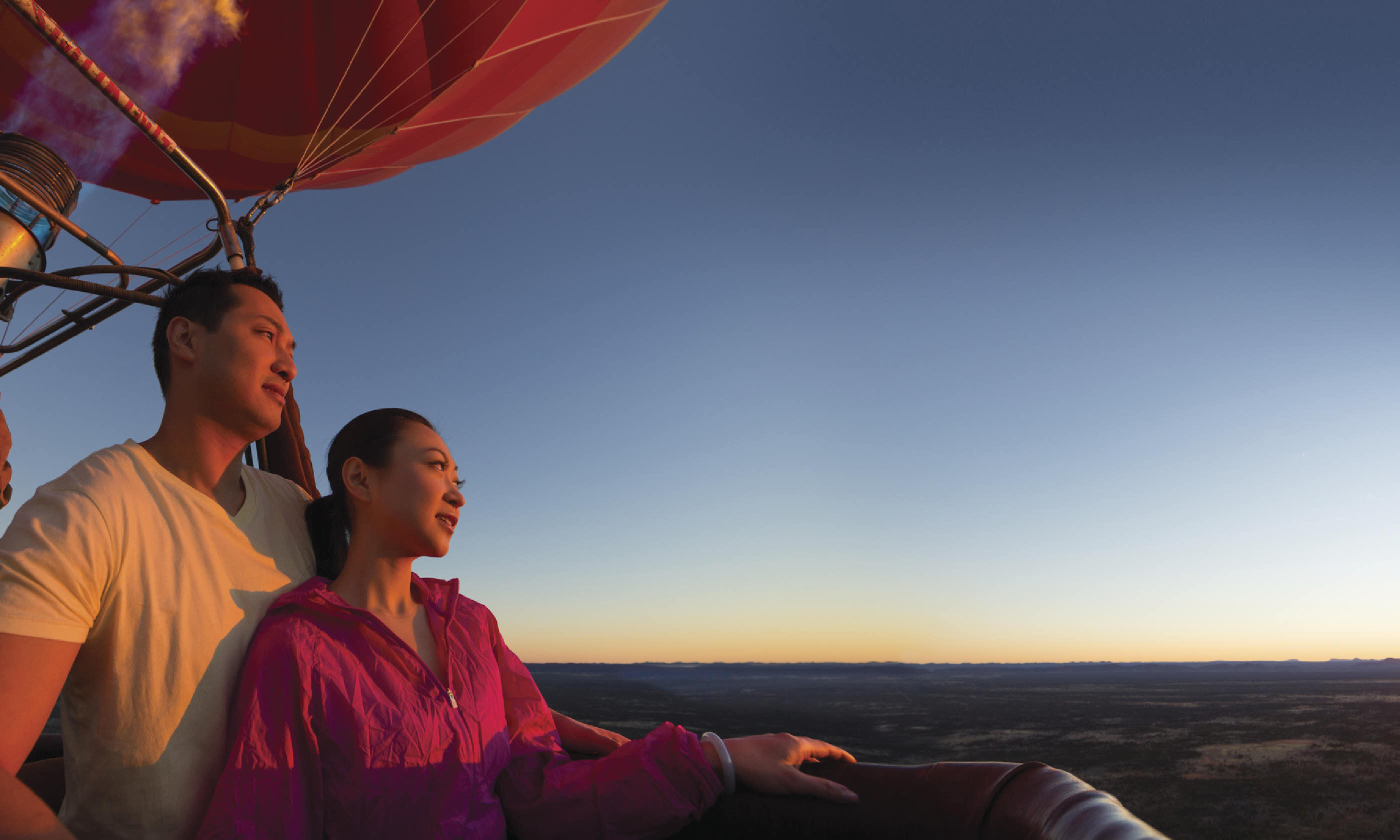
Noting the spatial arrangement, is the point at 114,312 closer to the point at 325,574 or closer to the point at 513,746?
the point at 325,574

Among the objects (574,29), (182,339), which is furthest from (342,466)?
(574,29)

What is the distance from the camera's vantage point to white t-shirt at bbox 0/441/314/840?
5.24 feet

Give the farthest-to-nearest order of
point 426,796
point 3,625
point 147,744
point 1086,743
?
point 1086,743 < point 426,796 < point 147,744 < point 3,625

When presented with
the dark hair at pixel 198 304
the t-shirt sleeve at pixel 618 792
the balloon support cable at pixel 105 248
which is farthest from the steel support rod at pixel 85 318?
the t-shirt sleeve at pixel 618 792

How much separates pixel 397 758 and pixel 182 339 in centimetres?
122

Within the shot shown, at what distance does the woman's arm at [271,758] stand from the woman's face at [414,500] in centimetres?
39

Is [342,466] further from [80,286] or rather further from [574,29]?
[574,29]

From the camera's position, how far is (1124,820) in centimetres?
133

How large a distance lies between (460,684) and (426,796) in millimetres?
305

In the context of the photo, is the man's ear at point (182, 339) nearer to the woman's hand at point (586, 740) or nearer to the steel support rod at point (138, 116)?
the steel support rod at point (138, 116)

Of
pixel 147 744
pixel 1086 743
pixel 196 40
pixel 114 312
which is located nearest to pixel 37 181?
pixel 196 40

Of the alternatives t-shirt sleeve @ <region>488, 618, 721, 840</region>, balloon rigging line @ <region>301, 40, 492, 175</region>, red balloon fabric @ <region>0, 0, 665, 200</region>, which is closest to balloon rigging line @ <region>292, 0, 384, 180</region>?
red balloon fabric @ <region>0, 0, 665, 200</region>

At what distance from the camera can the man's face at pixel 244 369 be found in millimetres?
2111

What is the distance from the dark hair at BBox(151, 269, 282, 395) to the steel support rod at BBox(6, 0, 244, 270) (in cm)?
92
